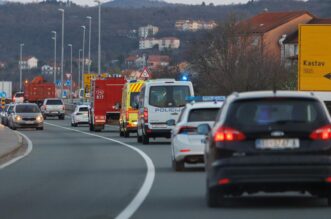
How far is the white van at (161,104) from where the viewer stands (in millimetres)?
42344

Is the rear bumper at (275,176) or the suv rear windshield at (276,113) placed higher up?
the suv rear windshield at (276,113)

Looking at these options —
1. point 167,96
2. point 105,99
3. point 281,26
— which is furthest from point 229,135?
point 281,26

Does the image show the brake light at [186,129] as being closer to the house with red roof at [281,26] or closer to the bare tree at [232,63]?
the bare tree at [232,63]

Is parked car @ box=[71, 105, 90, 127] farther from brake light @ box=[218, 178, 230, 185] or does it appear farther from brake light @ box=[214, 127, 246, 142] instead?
brake light @ box=[214, 127, 246, 142]

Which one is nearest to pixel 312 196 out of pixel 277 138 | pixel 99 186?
pixel 277 138

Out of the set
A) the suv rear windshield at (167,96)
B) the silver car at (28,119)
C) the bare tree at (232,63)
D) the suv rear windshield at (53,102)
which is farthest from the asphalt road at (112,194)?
the suv rear windshield at (53,102)

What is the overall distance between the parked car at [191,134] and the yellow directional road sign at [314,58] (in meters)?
22.9

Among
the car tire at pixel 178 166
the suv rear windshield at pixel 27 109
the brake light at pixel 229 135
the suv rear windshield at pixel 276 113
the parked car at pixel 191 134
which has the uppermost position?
the suv rear windshield at pixel 276 113

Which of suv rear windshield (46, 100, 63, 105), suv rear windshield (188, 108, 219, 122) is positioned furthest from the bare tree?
suv rear windshield (188, 108, 219, 122)

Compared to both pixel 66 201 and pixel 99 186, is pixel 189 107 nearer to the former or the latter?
pixel 99 186

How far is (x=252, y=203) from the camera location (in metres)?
18.0

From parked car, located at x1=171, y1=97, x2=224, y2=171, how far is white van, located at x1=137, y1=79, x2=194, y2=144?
15.3 m

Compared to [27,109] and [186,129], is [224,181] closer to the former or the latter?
[186,129]

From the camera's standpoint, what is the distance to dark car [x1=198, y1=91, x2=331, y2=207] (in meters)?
16.3
